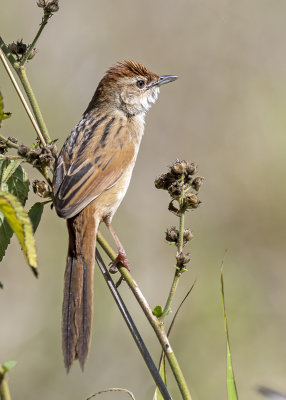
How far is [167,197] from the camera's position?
8.15m

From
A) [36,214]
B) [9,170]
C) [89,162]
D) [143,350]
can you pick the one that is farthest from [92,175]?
[143,350]

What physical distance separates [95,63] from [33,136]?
1872mm

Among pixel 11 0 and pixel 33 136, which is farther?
pixel 11 0

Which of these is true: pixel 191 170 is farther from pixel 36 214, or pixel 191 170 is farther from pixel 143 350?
pixel 143 350

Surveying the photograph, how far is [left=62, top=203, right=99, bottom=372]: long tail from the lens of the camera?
2564mm

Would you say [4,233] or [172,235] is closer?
[4,233]

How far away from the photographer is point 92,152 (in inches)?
159

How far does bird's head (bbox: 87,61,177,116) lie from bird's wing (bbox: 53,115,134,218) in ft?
1.22

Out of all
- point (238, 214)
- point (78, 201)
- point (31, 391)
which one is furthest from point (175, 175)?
point (238, 214)

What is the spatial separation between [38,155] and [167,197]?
549cm

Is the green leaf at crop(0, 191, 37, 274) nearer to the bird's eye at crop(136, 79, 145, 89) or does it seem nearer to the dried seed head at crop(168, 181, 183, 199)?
the dried seed head at crop(168, 181, 183, 199)

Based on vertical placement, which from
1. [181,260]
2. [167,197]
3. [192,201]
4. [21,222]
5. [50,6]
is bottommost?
[167,197]

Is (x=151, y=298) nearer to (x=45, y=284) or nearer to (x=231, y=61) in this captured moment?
(x=45, y=284)

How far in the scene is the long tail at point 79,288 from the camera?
2564 mm
